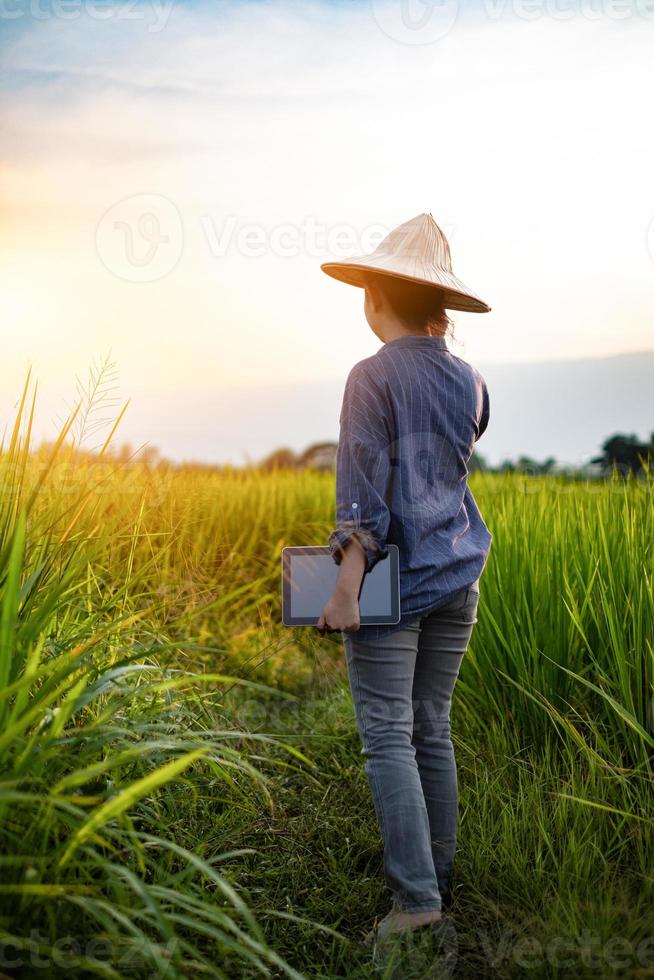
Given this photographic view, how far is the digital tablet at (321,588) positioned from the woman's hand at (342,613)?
5cm

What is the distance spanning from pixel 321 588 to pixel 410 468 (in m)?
0.32

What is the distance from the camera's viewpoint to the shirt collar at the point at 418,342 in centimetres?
206

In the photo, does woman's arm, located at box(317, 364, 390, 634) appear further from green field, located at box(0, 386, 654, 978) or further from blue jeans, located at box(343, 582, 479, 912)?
green field, located at box(0, 386, 654, 978)

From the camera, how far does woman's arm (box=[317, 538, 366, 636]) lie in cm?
188

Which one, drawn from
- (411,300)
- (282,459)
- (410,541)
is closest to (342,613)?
(410,541)

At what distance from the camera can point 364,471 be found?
1945mm

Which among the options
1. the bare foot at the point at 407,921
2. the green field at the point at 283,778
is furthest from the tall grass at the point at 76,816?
the bare foot at the point at 407,921

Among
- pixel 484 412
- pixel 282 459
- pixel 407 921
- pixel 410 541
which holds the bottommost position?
pixel 407 921

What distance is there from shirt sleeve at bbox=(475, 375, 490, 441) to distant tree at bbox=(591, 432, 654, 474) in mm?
1602

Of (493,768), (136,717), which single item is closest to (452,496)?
(136,717)

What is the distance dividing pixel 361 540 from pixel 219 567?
307 cm

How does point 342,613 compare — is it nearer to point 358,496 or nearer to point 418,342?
point 358,496

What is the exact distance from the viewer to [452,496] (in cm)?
211

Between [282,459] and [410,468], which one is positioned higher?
[282,459]
